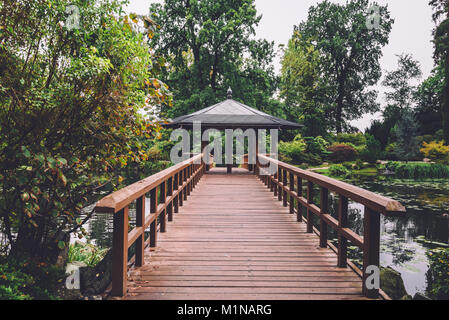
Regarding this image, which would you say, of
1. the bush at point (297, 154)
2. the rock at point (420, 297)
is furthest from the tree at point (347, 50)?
the rock at point (420, 297)

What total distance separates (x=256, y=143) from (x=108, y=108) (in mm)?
10630

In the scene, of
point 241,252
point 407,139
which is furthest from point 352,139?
point 241,252

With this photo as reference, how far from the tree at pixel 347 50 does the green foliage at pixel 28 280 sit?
3105cm

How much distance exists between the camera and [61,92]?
3.57 meters

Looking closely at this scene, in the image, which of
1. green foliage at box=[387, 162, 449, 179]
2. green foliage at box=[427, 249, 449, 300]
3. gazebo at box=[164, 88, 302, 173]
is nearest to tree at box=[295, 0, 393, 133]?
green foliage at box=[387, 162, 449, 179]

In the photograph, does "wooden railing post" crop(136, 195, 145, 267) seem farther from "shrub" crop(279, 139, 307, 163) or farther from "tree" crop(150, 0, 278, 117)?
"shrub" crop(279, 139, 307, 163)

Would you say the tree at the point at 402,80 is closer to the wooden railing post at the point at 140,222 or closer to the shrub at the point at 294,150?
the shrub at the point at 294,150

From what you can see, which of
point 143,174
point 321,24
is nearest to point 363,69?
point 321,24

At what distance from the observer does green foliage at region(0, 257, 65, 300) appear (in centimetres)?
344

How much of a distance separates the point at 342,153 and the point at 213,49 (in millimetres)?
11826

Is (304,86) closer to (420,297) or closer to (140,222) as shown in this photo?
(420,297)

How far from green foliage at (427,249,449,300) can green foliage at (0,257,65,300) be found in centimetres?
629
